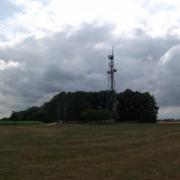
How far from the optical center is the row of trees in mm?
142000

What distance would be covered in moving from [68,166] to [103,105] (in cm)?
13560

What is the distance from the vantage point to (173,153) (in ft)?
90.7

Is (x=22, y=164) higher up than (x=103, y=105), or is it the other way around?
(x=103, y=105)

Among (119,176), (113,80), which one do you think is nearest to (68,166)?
(119,176)

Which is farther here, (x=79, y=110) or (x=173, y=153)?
(x=79, y=110)

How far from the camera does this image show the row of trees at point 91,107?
142 m

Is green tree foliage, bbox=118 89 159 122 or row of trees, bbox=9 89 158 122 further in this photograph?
green tree foliage, bbox=118 89 159 122

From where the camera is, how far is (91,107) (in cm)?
15588

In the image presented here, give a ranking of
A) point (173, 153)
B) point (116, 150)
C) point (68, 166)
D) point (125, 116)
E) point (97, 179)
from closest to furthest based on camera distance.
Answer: point (97, 179), point (68, 166), point (173, 153), point (116, 150), point (125, 116)

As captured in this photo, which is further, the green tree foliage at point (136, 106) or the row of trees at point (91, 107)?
the green tree foliage at point (136, 106)

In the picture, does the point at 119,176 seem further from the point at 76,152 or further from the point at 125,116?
the point at 125,116

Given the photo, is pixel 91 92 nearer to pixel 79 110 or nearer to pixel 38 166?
pixel 79 110

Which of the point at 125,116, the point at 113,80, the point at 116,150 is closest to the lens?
the point at 116,150

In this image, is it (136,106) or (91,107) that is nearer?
(136,106)
